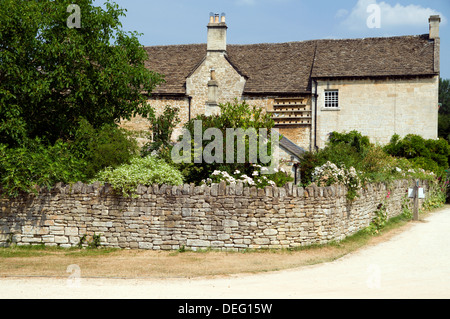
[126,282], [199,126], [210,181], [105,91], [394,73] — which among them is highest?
[394,73]

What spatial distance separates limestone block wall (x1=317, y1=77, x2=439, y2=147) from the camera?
1130 inches

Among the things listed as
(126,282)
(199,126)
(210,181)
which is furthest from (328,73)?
(126,282)

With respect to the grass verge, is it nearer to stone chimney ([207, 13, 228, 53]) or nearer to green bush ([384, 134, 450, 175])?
green bush ([384, 134, 450, 175])

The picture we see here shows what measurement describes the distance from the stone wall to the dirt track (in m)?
1.79

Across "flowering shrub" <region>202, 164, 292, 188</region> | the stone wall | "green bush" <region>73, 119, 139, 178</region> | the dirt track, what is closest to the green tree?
"green bush" <region>73, 119, 139, 178</region>

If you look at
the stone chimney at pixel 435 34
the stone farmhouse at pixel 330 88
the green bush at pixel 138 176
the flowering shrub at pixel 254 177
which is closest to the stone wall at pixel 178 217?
the green bush at pixel 138 176

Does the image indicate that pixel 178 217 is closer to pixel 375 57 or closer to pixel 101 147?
pixel 101 147

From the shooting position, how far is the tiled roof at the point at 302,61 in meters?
29.4

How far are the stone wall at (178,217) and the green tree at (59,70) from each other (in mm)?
3567

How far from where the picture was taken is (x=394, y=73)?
28.8 m

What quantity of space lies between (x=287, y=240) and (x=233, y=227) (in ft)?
5.35

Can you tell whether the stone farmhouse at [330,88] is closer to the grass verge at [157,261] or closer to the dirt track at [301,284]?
the grass verge at [157,261]

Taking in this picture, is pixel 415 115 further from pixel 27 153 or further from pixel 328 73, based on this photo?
pixel 27 153
